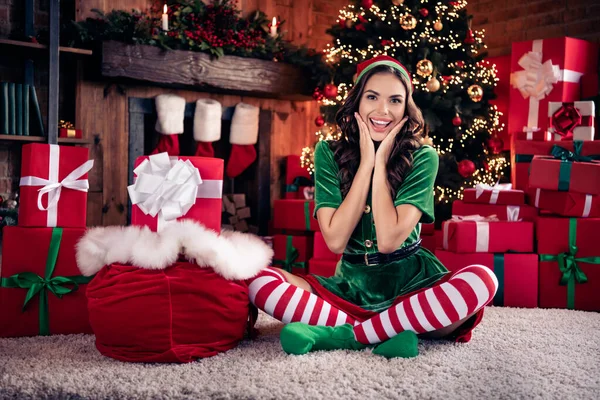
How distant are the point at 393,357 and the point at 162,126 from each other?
8.44ft

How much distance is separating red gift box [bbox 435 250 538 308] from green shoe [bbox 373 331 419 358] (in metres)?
1.14

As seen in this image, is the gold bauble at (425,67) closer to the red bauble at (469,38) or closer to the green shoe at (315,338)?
the red bauble at (469,38)

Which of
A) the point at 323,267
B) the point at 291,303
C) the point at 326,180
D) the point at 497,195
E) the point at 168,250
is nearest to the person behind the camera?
the point at 168,250

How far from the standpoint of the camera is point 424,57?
396 cm

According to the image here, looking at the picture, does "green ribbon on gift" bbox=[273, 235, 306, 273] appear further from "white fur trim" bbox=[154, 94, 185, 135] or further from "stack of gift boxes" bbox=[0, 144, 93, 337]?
"stack of gift boxes" bbox=[0, 144, 93, 337]

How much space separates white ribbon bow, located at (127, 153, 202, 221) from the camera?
1972 mm

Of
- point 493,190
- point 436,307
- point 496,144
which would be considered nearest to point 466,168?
point 496,144

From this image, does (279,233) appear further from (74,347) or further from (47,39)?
(74,347)

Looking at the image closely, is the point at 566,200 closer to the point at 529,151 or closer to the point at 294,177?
the point at 529,151

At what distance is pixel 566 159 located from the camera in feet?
10.0

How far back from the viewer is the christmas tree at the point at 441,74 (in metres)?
3.97

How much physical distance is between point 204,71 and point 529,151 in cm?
203

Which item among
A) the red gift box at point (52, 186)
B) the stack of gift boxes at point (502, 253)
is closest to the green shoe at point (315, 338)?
the red gift box at point (52, 186)

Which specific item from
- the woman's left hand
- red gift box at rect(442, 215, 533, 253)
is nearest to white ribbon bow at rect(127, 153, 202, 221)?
the woman's left hand
